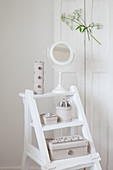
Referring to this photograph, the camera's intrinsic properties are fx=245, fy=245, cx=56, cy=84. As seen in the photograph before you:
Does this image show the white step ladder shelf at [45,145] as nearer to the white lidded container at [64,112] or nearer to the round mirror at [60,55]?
the white lidded container at [64,112]

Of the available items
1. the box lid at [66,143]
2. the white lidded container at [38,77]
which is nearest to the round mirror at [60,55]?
the white lidded container at [38,77]

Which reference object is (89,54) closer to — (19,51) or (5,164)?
(19,51)

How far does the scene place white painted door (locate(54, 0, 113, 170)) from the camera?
2404mm

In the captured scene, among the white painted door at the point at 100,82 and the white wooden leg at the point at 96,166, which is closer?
the white wooden leg at the point at 96,166

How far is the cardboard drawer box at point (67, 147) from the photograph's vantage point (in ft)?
5.66

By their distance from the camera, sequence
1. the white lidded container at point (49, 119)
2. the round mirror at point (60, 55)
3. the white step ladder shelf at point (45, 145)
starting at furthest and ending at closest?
1. the round mirror at point (60, 55)
2. the white lidded container at point (49, 119)
3. the white step ladder shelf at point (45, 145)

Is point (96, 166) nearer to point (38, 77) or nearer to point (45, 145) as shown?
point (45, 145)

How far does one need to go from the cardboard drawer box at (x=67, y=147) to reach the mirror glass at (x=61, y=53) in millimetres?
626

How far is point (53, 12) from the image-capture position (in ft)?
7.96

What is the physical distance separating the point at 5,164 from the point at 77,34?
1523mm

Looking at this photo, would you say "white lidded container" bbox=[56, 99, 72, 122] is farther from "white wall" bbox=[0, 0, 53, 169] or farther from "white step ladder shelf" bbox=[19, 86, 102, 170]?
"white wall" bbox=[0, 0, 53, 169]

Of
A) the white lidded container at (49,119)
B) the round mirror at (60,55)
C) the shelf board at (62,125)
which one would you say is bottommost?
the shelf board at (62,125)

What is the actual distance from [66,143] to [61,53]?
70cm

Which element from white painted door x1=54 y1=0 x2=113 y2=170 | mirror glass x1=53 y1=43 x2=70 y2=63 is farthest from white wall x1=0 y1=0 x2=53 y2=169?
mirror glass x1=53 y1=43 x2=70 y2=63
